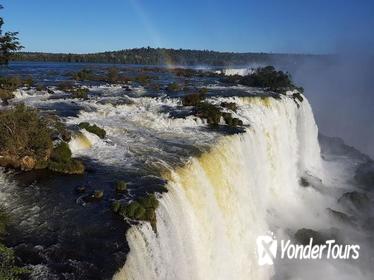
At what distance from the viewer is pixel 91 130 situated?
17641 mm

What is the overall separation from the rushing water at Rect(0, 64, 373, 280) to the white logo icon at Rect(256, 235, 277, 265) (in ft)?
1.05

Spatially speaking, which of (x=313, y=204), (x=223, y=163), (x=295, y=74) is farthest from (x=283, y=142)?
(x=295, y=74)

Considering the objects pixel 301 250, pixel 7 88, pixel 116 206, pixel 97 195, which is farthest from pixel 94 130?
pixel 7 88

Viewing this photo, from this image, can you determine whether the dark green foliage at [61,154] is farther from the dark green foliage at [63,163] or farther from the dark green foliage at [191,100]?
the dark green foliage at [191,100]

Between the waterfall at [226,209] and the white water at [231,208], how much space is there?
1.0 inches

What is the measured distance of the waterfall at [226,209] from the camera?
1054 cm

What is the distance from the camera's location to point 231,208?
16.1 metres

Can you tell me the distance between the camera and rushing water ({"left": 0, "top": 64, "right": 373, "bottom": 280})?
32.1 ft

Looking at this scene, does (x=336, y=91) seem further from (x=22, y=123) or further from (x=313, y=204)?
(x=22, y=123)

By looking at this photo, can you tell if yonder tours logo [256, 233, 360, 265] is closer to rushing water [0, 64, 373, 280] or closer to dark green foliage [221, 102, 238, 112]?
rushing water [0, 64, 373, 280]

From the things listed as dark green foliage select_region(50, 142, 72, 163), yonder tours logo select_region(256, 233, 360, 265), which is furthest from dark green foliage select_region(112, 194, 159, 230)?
yonder tours logo select_region(256, 233, 360, 265)

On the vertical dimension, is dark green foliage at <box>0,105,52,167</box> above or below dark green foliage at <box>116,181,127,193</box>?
above

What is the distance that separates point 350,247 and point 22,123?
1726cm

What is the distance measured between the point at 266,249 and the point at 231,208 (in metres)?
3.85
